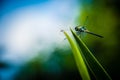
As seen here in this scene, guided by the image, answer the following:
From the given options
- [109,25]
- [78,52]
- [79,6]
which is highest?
[79,6]

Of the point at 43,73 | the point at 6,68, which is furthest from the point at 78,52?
the point at 43,73

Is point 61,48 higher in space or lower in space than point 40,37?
lower

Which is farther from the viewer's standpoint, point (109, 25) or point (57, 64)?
point (109, 25)

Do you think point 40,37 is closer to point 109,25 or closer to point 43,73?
point 43,73

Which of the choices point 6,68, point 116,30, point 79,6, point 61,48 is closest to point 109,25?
point 116,30

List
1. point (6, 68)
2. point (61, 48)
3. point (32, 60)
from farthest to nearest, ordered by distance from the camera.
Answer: point (32, 60)
point (61, 48)
point (6, 68)

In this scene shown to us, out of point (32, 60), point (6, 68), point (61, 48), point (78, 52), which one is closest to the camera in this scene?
point (78, 52)

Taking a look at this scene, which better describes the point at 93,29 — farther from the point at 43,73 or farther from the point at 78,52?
the point at 78,52

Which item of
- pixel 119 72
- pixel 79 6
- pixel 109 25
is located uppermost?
pixel 79 6

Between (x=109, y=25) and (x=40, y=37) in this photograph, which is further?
(x=109, y=25)
